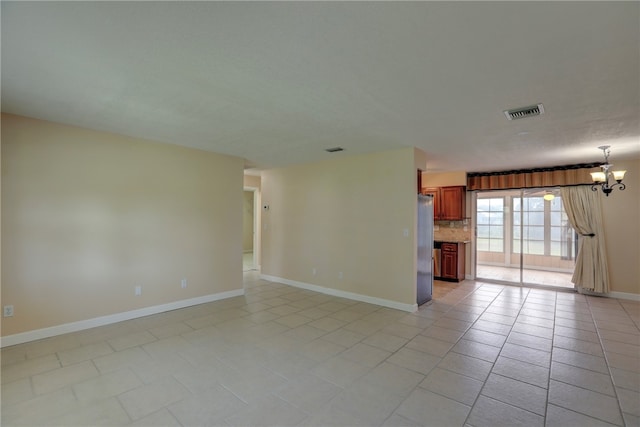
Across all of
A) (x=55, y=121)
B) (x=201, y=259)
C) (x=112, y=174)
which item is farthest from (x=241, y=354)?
(x=55, y=121)

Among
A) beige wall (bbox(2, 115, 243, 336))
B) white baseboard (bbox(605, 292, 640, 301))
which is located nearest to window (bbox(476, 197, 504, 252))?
white baseboard (bbox(605, 292, 640, 301))

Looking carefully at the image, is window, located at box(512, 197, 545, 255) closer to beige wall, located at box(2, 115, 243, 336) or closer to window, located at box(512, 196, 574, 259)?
window, located at box(512, 196, 574, 259)

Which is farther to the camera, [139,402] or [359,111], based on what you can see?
[359,111]

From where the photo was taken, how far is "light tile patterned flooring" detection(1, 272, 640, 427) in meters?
2.17

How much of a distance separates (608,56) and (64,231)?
562 centimetres

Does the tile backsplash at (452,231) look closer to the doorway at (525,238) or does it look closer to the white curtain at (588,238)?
the doorway at (525,238)

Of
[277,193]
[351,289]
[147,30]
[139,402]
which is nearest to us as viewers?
[147,30]

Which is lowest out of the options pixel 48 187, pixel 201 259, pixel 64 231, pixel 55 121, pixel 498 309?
pixel 498 309

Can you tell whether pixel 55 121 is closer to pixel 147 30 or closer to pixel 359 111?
pixel 147 30

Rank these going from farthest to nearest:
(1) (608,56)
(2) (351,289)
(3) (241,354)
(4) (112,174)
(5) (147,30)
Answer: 1. (2) (351,289)
2. (4) (112,174)
3. (3) (241,354)
4. (1) (608,56)
5. (5) (147,30)

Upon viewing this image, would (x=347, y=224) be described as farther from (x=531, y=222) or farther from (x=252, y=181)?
(x=531, y=222)

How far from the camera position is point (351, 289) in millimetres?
5375

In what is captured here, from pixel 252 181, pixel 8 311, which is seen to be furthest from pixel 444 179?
pixel 8 311

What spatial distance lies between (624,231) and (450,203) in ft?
10.0
